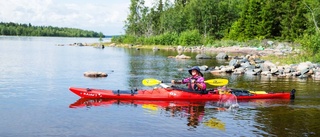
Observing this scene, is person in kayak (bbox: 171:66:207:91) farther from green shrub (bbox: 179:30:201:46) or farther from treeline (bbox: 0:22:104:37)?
treeline (bbox: 0:22:104:37)

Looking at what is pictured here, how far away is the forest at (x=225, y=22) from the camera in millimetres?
54156

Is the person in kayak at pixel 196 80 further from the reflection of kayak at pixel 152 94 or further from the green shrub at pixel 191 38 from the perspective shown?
the green shrub at pixel 191 38

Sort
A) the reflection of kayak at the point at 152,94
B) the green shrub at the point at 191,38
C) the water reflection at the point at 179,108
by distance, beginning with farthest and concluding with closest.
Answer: the green shrub at the point at 191,38 < the reflection of kayak at the point at 152,94 < the water reflection at the point at 179,108

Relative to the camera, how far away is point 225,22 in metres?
74.2

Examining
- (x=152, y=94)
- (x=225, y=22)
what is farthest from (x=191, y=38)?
(x=152, y=94)

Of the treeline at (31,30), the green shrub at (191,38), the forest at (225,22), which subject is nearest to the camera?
the forest at (225,22)

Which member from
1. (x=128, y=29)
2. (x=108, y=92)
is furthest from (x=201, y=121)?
(x=128, y=29)

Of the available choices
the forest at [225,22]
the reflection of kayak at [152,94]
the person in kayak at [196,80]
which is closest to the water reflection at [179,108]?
the reflection of kayak at [152,94]

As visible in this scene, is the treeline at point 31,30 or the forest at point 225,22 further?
the treeline at point 31,30

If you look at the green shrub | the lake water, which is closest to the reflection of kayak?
the lake water

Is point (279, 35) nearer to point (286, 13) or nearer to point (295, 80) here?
point (286, 13)

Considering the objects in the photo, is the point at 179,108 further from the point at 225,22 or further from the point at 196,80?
the point at 225,22

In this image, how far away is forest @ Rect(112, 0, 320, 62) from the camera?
178 feet

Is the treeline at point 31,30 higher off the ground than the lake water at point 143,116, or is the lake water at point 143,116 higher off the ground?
the treeline at point 31,30
